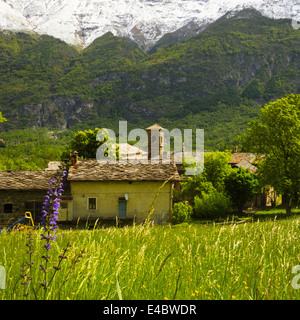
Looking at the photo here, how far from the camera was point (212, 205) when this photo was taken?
3625cm

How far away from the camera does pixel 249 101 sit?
195000mm

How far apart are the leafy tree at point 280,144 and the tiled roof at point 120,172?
9.72m

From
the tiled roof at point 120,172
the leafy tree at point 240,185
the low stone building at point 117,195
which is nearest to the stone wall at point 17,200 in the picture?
the low stone building at point 117,195

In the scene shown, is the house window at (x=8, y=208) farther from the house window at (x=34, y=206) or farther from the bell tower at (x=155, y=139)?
the bell tower at (x=155, y=139)

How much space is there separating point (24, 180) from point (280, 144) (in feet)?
70.8

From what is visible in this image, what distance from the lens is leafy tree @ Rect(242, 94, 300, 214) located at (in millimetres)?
30812

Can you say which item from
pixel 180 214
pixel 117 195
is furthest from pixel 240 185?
pixel 117 195

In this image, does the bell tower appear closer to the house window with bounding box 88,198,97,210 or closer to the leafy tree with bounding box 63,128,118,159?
the leafy tree with bounding box 63,128,118,159

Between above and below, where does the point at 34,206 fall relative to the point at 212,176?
below

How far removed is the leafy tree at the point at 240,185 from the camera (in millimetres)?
40375

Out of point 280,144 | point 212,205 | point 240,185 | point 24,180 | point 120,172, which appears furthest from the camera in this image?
point 240,185

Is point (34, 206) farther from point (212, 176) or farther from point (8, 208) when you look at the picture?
point (212, 176)

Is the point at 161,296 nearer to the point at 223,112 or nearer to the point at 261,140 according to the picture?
the point at 261,140

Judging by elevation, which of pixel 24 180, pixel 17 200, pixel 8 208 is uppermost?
pixel 24 180
